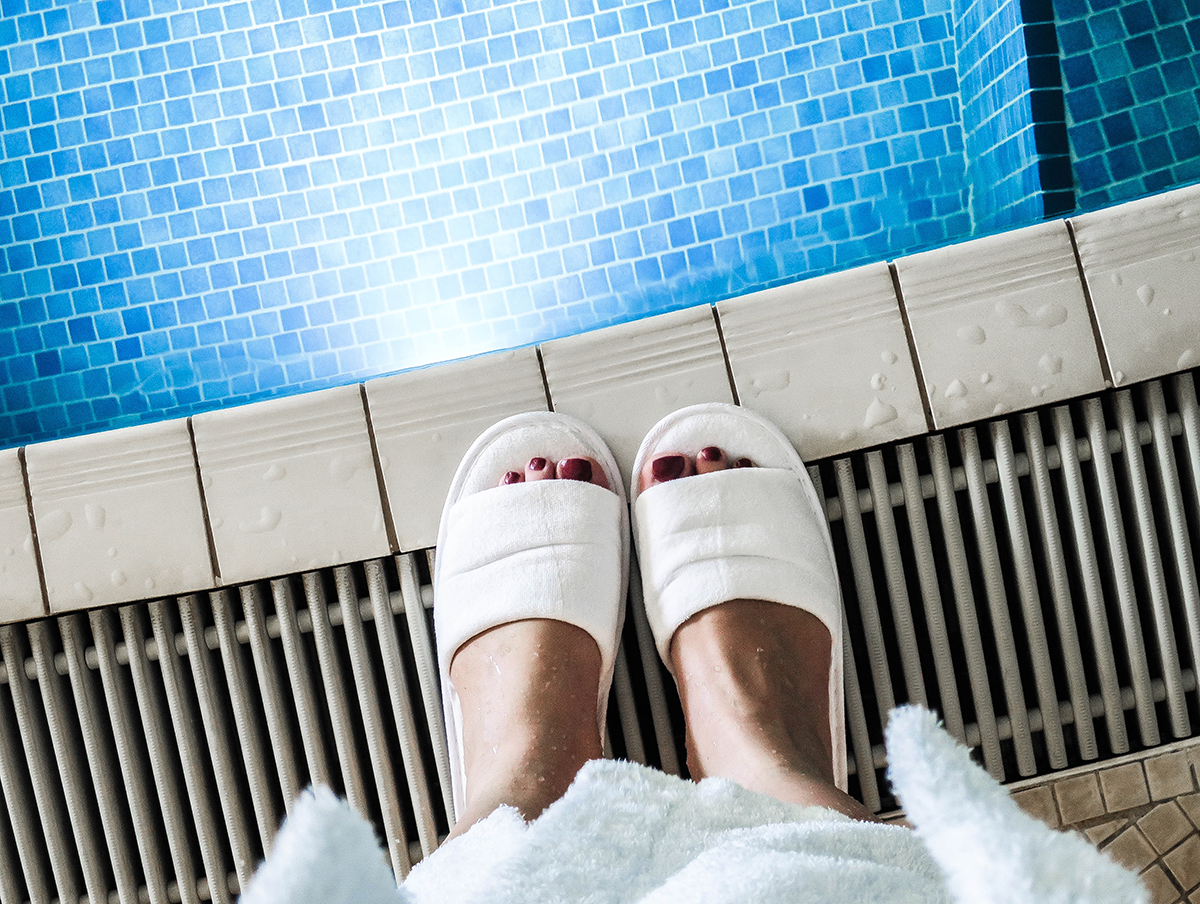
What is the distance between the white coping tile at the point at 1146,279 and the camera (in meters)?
0.93

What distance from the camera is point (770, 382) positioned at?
969mm

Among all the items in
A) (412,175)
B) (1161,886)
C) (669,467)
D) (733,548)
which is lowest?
(1161,886)

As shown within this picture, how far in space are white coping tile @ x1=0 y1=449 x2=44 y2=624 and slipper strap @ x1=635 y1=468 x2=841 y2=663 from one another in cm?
68

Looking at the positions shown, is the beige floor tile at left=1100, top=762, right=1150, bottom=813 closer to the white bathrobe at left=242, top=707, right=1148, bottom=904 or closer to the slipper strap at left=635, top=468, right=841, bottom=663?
the slipper strap at left=635, top=468, right=841, bottom=663

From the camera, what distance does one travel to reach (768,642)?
0.93 metres

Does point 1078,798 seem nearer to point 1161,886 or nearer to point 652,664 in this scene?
point 1161,886

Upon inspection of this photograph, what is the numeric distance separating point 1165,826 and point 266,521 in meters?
1.05

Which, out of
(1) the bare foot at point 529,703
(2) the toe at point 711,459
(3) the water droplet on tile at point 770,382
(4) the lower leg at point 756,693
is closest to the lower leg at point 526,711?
(1) the bare foot at point 529,703

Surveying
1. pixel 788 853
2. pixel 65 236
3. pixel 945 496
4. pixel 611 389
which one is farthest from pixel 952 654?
pixel 65 236

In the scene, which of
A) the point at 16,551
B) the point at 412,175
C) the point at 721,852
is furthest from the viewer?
the point at 412,175

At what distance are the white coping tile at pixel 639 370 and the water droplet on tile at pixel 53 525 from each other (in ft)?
1.82

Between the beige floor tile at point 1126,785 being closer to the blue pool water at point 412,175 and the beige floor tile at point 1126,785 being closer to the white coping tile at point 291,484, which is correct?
the blue pool water at point 412,175

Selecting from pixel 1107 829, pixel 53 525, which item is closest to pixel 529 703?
pixel 53 525

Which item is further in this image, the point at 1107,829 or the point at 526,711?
the point at 1107,829
